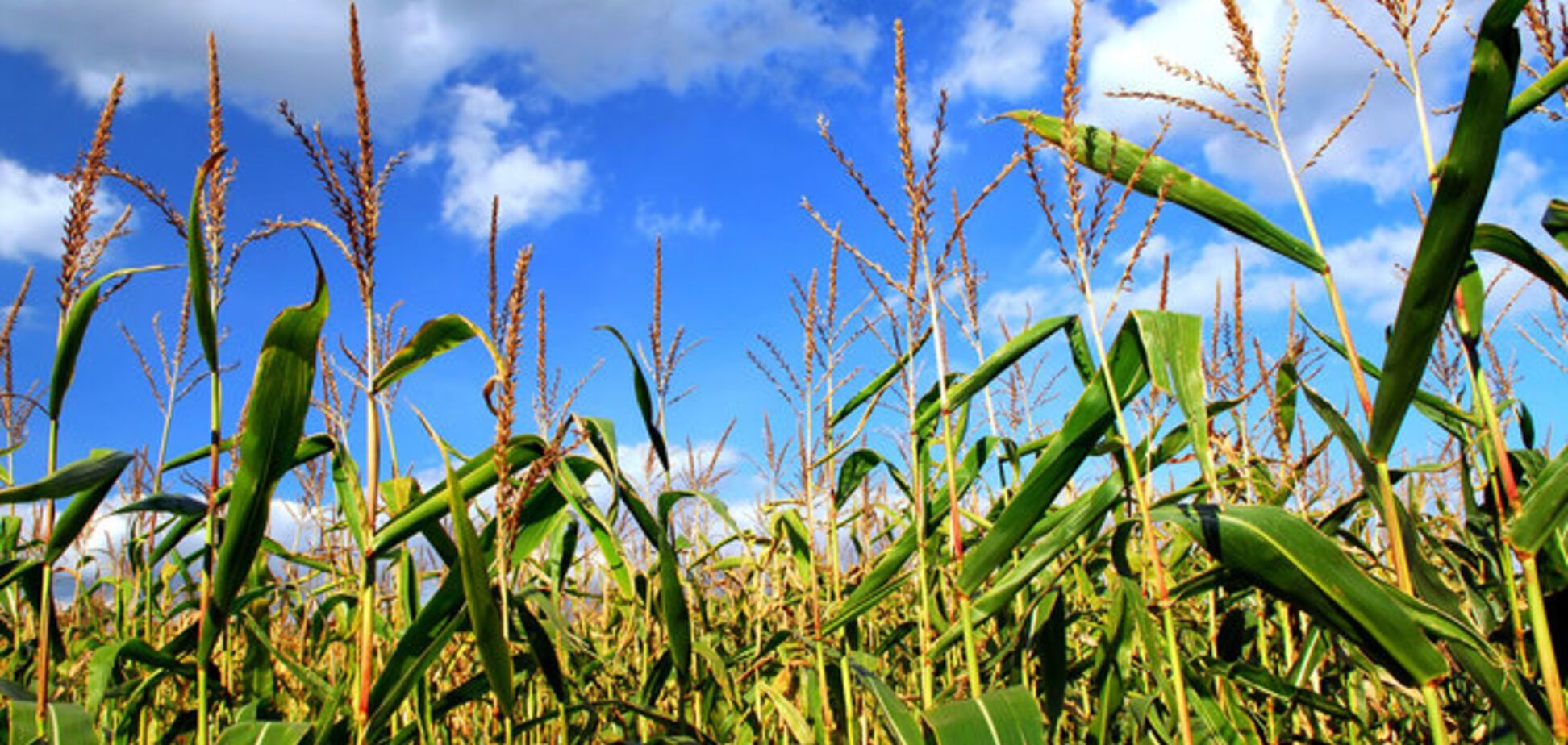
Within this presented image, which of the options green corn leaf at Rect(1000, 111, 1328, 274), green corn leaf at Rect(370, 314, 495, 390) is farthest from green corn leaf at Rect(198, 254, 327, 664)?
green corn leaf at Rect(1000, 111, 1328, 274)

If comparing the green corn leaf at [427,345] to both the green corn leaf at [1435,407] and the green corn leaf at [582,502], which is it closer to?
the green corn leaf at [582,502]

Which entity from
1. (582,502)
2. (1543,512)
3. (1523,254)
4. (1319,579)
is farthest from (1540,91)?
(582,502)

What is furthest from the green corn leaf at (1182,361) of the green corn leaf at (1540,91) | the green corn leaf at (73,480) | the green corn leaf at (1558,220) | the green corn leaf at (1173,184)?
the green corn leaf at (73,480)

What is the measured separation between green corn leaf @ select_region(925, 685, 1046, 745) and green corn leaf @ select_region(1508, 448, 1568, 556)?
89 cm

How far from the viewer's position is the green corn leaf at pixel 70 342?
182 centimetres

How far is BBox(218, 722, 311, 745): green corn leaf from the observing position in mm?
1558

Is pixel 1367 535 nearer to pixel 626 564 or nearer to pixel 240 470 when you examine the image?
pixel 626 564

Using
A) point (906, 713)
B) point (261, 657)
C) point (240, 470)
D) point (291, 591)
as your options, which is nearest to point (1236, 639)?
point (906, 713)

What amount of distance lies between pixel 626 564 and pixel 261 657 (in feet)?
4.54

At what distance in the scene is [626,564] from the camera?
2111mm

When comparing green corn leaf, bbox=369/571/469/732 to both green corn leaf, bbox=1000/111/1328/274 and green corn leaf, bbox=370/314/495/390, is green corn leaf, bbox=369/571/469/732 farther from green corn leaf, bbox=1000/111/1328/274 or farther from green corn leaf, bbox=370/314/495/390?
green corn leaf, bbox=1000/111/1328/274

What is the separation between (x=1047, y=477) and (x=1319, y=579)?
44 centimetres

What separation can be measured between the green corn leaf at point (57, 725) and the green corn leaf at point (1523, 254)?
257 centimetres

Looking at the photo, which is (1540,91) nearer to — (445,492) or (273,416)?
(445,492)
